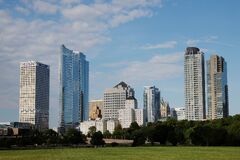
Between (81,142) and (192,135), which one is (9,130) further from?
(192,135)

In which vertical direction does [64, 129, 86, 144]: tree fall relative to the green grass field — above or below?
below

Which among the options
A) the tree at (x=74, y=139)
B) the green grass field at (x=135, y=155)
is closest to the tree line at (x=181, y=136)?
the tree at (x=74, y=139)

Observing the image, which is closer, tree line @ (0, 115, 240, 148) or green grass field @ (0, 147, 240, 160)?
green grass field @ (0, 147, 240, 160)

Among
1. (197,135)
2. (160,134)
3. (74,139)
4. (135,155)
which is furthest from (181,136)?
(135,155)

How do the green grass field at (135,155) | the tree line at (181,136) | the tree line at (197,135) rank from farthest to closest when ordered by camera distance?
the tree line at (181,136) < the tree line at (197,135) < the green grass field at (135,155)

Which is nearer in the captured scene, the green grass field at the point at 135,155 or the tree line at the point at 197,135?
the green grass field at the point at 135,155

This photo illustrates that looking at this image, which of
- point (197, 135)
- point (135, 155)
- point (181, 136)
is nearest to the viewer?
point (135, 155)

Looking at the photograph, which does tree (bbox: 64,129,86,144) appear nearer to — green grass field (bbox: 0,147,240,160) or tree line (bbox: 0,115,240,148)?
tree line (bbox: 0,115,240,148)

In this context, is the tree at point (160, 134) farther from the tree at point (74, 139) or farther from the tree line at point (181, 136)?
the tree at point (74, 139)

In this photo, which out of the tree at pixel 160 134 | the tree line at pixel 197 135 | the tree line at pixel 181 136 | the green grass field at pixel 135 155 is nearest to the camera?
the green grass field at pixel 135 155

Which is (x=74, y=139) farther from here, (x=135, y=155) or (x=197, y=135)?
(x=135, y=155)

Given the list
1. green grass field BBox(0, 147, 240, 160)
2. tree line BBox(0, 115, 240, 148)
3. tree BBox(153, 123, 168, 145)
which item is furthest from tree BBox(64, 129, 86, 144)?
green grass field BBox(0, 147, 240, 160)

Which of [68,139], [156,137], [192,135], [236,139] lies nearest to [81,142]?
[68,139]

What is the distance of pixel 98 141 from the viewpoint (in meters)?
145
